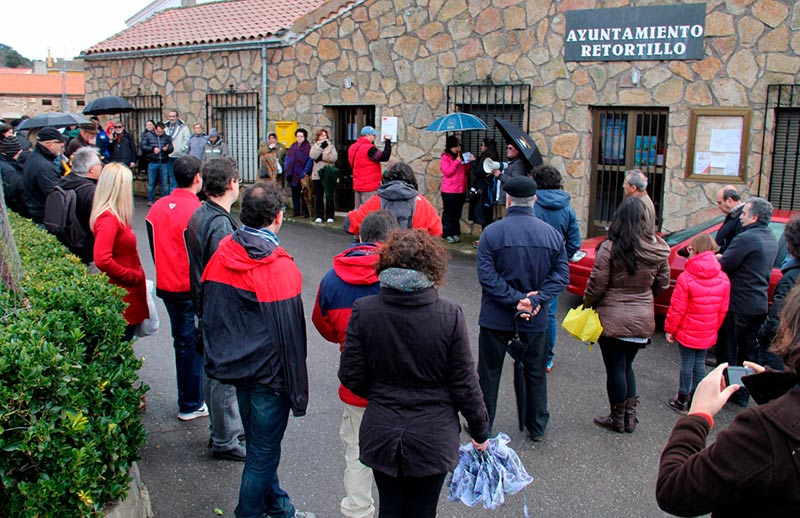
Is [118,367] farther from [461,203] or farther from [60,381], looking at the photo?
[461,203]

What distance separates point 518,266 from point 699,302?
62.6 inches

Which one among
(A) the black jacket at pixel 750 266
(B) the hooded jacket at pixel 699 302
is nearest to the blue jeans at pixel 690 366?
(B) the hooded jacket at pixel 699 302

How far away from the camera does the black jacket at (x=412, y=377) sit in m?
3.12

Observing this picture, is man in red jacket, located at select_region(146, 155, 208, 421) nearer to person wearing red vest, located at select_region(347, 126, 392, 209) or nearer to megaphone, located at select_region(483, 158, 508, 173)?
megaphone, located at select_region(483, 158, 508, 173)

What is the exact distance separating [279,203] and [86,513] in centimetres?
172

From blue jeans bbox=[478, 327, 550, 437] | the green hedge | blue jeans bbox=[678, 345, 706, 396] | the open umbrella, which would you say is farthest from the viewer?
the open umbrella

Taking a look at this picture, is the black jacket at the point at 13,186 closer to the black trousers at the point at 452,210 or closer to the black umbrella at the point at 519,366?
the black umbrella at the point at 519,366

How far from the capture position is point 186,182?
5059 millimetres

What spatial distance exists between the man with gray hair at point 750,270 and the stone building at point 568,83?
485 cm

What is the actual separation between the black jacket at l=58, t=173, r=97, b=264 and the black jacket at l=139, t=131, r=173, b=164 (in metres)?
10.2

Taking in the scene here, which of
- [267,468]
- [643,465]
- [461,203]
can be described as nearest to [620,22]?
[461,203]

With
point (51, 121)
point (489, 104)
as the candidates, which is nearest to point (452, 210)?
point (489, 104)

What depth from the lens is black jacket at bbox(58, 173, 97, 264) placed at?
5.39 meters

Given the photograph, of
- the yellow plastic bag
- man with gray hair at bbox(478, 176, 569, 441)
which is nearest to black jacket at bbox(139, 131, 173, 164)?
man with gray hair at bbox(478, 176, 569, 441)
